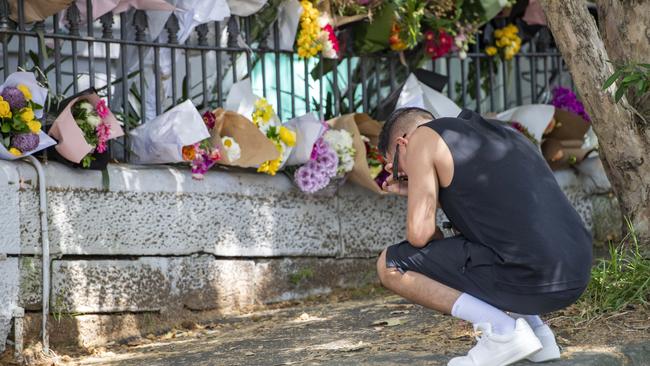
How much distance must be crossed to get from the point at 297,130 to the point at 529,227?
7.82ft

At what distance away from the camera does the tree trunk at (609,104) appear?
15.3 feet

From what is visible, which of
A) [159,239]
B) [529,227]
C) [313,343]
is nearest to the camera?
[529,227]

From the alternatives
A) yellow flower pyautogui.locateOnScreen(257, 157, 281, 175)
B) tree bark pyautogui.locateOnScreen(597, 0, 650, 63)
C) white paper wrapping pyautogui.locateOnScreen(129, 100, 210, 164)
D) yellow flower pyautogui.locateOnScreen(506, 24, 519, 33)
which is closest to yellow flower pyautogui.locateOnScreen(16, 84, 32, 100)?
white paper wrapping pyautogui.locateOnScreen(129, 100, 210, 164)

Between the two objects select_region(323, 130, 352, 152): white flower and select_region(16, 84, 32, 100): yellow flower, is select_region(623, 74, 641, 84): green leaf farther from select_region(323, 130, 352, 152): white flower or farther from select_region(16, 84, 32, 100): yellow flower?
select_region(16, 84, 32, 100): yellow flower

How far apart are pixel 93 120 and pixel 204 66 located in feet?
3.30

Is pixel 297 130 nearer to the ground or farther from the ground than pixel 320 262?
farther from the ground

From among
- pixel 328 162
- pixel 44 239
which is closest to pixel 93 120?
pixel 44 239

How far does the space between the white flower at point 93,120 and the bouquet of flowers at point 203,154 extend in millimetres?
541

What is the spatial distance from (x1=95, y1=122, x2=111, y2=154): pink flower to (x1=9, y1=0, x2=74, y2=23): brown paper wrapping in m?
0.62

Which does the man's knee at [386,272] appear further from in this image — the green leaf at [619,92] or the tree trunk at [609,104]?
the tree trunk at [609,104]

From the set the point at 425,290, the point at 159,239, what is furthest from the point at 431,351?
the point at 159,239

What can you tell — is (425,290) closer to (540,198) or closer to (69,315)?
(540,198)

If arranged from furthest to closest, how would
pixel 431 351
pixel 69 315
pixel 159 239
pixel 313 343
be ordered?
1. pixel 159 239
2. pixel 69 315
3. pixel 313 343
4. pixel 431 351

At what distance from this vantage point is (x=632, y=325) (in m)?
4.36
